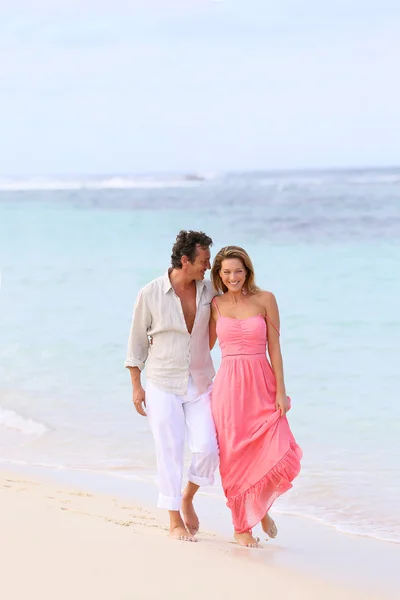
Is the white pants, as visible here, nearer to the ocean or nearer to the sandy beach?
the sandy beach

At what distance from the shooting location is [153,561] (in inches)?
144

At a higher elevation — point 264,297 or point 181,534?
point 264,297

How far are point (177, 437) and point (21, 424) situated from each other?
9.05ft

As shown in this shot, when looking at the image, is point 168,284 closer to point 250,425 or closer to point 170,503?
point 250,425

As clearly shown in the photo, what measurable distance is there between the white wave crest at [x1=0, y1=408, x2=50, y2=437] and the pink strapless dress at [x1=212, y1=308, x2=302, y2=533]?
2.59 m

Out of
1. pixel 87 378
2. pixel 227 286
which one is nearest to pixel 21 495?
pixel 227 286

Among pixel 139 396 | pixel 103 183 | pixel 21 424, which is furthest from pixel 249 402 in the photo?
pixel 103 183

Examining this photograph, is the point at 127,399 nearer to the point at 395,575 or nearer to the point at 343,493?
the point at 343,493

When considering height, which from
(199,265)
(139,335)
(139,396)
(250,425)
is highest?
(199,265)

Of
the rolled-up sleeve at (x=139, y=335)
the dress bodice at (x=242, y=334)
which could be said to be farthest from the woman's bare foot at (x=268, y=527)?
the rolled-up sleeve at (x=139, y=335)

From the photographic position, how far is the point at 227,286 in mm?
4180

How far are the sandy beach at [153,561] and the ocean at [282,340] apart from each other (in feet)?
1.74

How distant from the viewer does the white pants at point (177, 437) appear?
165 inches

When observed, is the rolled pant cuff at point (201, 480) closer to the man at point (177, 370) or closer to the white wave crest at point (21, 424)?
the man at point (177, 370)
